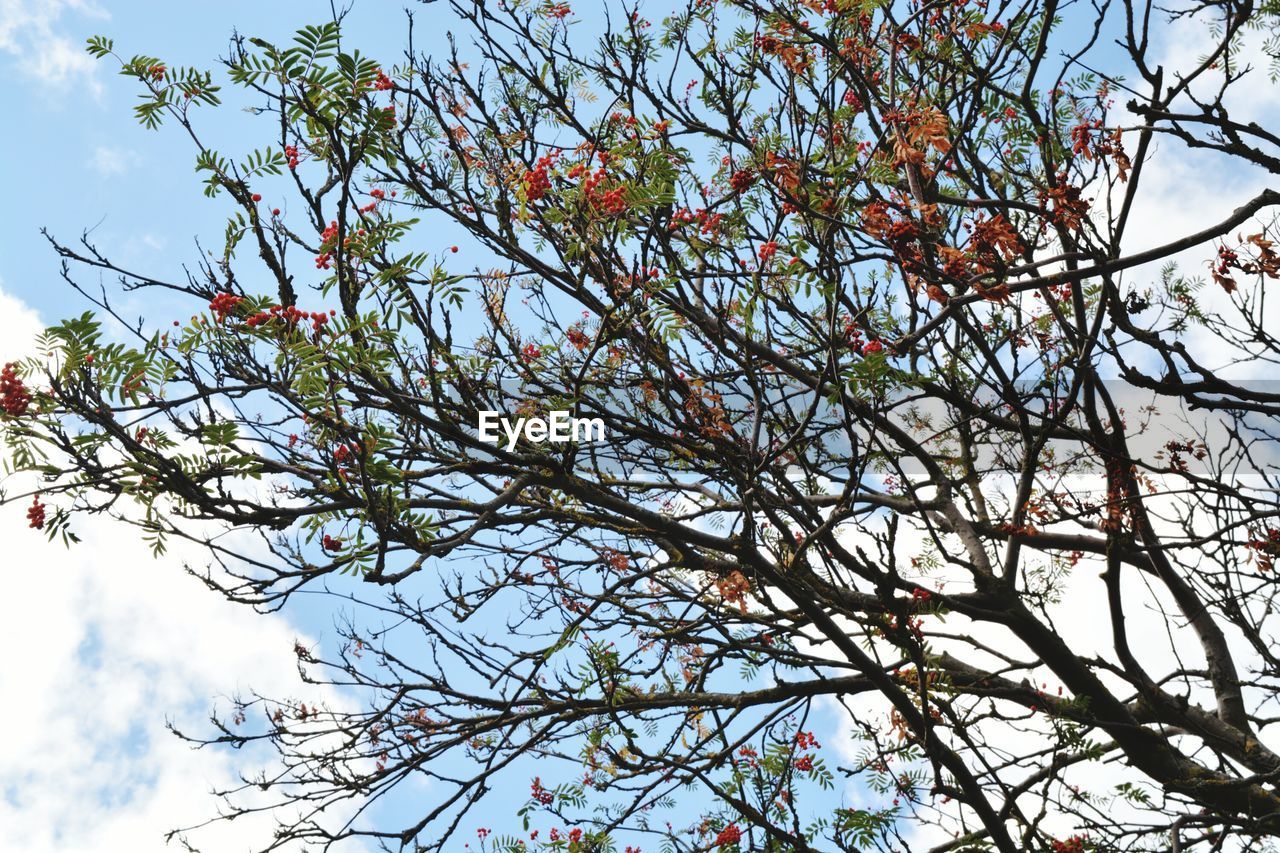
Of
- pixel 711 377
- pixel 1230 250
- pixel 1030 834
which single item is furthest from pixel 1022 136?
pixel 1030 834

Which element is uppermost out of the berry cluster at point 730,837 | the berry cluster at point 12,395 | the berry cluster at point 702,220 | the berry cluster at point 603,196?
the berry cluster at point 702,220

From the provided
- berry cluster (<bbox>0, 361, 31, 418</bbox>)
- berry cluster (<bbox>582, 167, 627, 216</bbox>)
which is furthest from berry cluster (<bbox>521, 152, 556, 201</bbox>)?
berry cluster (<bbox>0, 361, 31, 418</bbox>)

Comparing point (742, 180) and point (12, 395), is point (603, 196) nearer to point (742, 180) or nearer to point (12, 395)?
point (742, 180)

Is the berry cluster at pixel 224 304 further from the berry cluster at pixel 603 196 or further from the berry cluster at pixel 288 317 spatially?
the berry cluster at pixel 603 196

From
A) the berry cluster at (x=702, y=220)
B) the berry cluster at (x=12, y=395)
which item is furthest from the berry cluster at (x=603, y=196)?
the berry cluster at (x=12, y=395)

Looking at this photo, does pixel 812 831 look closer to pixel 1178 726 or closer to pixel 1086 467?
pixel 1178 726

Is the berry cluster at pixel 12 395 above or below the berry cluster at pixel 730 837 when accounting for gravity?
above

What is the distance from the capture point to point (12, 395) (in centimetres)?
280

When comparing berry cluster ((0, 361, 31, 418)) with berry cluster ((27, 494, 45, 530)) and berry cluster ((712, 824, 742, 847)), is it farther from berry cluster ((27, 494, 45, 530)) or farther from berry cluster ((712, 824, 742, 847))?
berry cluster ((712, 824, 742, 847))

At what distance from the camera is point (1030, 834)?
3.64 m

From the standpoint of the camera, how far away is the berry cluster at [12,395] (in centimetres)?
280

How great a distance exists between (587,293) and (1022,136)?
274 centimetres

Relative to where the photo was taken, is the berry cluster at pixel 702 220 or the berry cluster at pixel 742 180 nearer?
the berry cluster at pixel 742 180

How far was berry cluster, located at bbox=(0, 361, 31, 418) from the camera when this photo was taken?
2797mm
